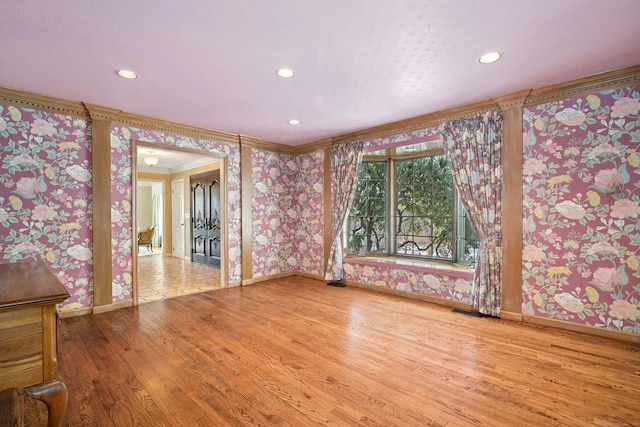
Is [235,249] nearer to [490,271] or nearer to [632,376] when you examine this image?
[490,271]

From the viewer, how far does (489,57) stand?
8.04 feet

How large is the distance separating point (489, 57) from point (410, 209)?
2.55m

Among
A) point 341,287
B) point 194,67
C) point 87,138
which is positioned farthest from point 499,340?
point 87,138

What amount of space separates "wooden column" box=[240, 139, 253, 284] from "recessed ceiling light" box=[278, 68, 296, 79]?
7.89 feet

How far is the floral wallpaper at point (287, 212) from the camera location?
207 inches

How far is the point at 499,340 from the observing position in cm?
279

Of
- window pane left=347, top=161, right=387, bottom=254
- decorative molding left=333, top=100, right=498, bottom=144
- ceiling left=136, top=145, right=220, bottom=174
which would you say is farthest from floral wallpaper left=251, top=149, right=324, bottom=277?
ceiling left=136, top=145, right=220, bottom=174

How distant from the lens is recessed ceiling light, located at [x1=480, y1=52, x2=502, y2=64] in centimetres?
240

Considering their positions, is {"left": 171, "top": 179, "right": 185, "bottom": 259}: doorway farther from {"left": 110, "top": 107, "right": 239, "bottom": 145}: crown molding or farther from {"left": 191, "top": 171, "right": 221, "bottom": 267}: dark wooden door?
{"left": 110, "top": 107, "right": 239, "bottom": 145}: crown molding

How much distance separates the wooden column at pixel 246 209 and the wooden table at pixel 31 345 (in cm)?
370

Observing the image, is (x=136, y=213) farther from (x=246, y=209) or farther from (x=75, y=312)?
(x=246, y=209)

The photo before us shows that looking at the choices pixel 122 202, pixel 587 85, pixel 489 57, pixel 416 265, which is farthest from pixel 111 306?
pixel 587 85

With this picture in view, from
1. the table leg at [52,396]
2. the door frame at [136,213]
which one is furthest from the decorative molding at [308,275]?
the table leg at [52,396]

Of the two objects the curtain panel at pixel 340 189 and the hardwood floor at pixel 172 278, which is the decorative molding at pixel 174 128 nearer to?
the curtain panel at pixel 340 189
